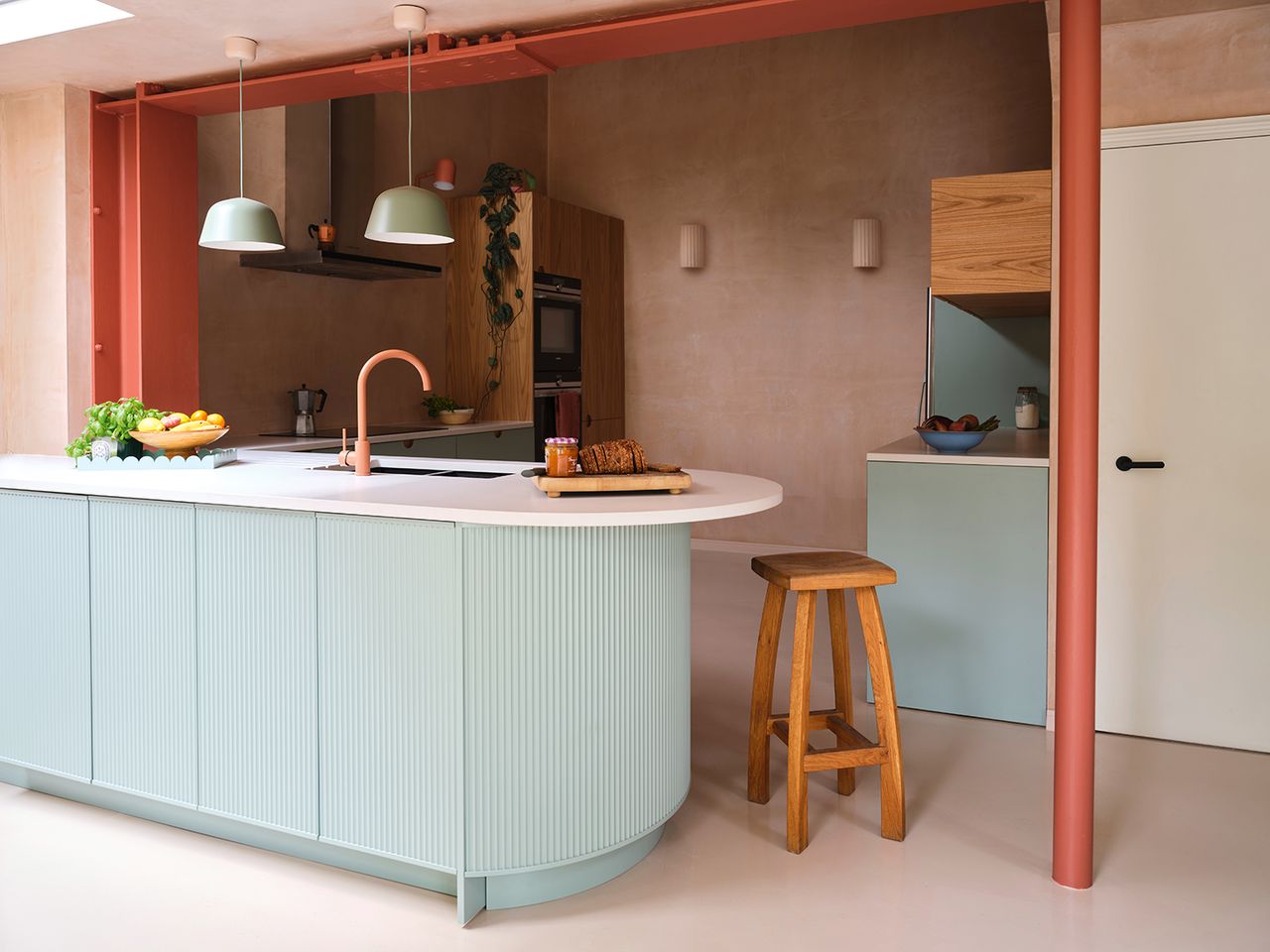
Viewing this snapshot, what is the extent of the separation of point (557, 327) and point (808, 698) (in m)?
4.27

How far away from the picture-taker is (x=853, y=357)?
6.83 metres

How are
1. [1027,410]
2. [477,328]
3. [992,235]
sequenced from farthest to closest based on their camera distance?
[477,328] < [1027,410] < [992,235]

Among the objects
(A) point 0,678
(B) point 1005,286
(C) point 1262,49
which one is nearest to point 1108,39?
(C) point 1262,49

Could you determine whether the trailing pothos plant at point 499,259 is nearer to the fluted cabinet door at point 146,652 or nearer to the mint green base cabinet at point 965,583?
the mint green base cabinet at point 965,583

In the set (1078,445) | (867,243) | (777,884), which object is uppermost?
(867,243)

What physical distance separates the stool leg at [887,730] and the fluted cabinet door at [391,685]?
1.10 m

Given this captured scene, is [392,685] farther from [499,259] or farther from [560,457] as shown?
[499,259]

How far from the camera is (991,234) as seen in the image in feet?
12.1

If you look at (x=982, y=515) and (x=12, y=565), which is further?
(x=982, y=515)

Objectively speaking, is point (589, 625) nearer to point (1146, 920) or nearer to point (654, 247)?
point (1146, 920)

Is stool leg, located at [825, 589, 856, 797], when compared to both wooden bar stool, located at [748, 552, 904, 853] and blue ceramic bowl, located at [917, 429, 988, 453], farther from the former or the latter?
blue ceramic bowl, located at [917, 429, 988, 453]

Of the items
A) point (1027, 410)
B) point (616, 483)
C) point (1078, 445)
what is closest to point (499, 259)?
point (1027, 410)

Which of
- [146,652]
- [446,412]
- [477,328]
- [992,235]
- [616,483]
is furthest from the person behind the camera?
[477,328]

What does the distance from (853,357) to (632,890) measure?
4.94 m
